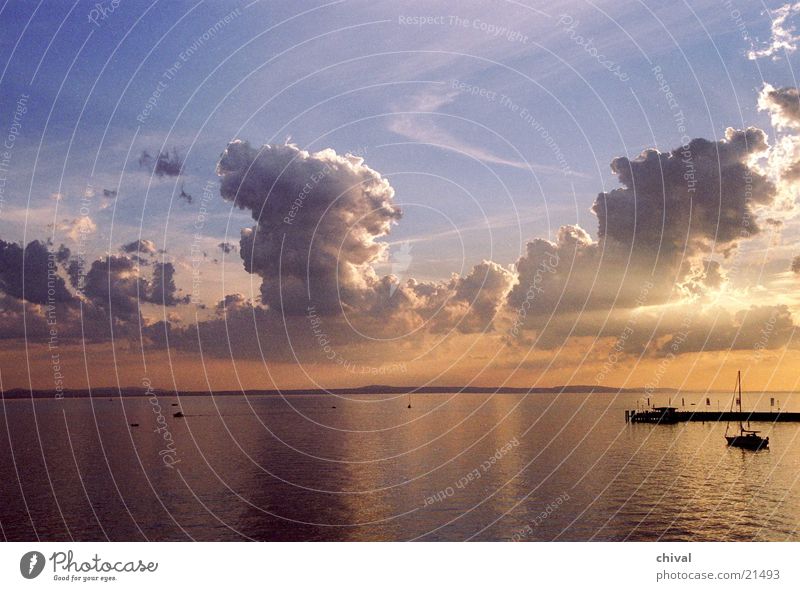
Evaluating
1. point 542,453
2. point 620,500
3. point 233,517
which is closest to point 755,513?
point 620,500

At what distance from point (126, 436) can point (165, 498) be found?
110534 mm

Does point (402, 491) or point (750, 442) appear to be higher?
point (750, 442)

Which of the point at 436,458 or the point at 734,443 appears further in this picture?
the point at 734,443

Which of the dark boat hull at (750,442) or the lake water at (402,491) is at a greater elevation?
the dark boat hull at (750,442)

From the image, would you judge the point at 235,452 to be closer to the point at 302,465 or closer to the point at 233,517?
the point at 302,465

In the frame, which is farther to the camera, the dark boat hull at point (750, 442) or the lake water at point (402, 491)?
the dark boat hull at point (750, 442)

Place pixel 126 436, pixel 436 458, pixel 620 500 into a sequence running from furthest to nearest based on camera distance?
pixel 126 436, pixel 436 458, pixel 620 500

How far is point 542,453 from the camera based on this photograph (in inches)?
5020

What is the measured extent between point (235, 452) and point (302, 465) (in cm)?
2714

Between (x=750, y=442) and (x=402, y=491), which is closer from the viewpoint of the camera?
(x=402, y=491)

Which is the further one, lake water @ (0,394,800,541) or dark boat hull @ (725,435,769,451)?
dark boat hull @ (725,435,769,451)

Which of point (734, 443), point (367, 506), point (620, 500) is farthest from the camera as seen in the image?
point (734, 443)

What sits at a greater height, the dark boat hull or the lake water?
the dark boat hull
